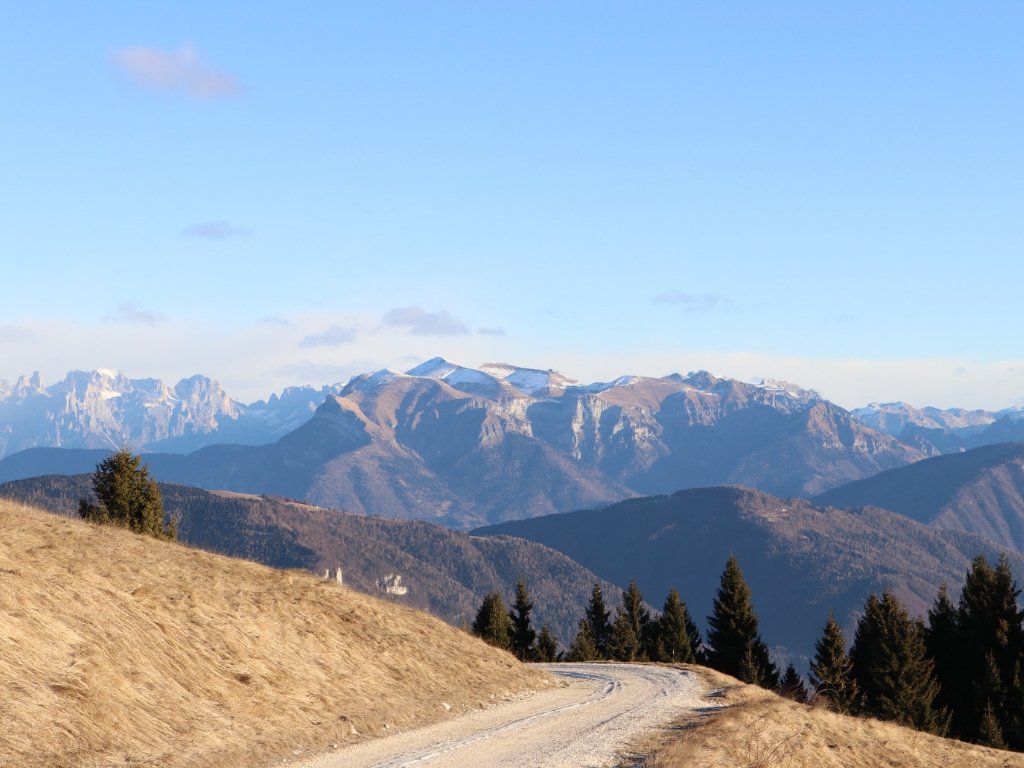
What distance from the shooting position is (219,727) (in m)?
25.2

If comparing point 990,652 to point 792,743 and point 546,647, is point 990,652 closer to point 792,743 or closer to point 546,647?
point 546,647

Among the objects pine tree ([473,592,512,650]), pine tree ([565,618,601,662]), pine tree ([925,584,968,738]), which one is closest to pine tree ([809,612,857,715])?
pine tree ([925,584,968,738])

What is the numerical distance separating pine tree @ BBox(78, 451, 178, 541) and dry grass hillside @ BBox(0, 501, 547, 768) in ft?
102

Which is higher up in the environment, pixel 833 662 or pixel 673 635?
pixel 833 662

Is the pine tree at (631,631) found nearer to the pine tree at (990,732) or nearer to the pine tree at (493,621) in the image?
the pine tree at (493,621)

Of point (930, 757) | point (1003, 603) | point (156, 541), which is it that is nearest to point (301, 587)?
point (156, 541)

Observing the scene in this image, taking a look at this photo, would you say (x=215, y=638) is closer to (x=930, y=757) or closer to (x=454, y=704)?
(x=454, y=704)

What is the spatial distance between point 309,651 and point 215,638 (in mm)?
3658

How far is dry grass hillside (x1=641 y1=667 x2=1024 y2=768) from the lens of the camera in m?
28.2

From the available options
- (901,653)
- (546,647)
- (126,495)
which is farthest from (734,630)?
(126,495)

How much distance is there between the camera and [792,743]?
31172 mm

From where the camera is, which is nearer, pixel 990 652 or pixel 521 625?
pixel 990 652

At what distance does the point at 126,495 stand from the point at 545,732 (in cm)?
4937

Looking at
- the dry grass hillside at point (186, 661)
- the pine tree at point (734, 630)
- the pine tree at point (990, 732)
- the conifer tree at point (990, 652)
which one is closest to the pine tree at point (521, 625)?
the pine tree at point (734, 630)
